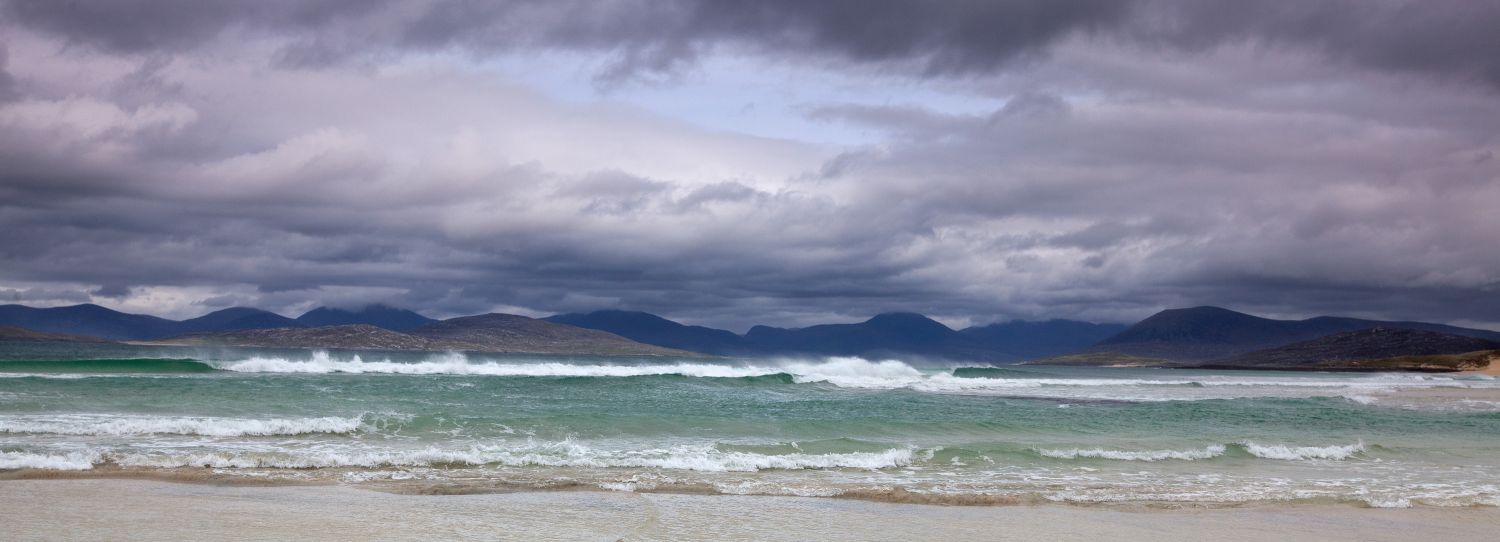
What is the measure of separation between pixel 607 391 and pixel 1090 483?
26.1 metres

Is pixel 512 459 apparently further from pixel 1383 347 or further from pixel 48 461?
pixel 1383 347

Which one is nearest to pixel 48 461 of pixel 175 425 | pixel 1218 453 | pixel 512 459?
pixel 175 425

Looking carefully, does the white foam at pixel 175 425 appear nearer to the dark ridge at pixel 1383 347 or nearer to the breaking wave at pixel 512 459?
the breaking wave at pixel 512 459

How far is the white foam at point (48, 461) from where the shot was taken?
1359 cm

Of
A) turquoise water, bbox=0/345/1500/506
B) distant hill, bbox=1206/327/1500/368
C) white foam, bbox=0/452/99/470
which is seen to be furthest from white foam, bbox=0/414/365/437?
distant hill, bbox=1206/327/1500/368

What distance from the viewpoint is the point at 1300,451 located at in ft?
64.4

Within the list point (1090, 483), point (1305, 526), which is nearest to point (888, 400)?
point (1090, 483)

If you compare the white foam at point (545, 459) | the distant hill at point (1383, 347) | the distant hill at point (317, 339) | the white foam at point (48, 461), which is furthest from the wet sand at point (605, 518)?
the distant hill at point (1383, 347)

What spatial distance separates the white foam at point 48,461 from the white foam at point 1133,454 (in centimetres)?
1640

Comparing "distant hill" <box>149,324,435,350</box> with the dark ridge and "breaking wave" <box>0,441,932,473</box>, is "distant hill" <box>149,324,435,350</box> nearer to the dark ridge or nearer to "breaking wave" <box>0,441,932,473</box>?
"breaking wave" <box>0,441,932,473</box>

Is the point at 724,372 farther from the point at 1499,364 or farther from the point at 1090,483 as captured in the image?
the point at 1499,364

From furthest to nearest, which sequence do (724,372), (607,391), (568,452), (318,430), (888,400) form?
(724,372) < (607,391) < (888,400) < (318,430) < (568,452)

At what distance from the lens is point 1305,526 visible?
37.3ft

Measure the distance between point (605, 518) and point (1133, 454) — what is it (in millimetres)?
12266
